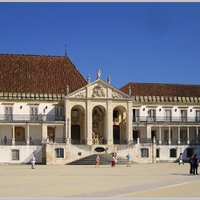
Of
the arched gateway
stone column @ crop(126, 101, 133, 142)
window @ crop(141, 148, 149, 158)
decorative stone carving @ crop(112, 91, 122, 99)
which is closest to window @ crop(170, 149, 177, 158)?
window @ crop(141, 148, 149, 158)

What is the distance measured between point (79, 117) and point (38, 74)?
24.9ft

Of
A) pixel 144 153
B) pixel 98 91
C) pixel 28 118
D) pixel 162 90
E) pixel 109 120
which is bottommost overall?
pixel 144 153

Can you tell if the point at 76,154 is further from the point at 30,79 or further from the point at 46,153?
the point at 30,79

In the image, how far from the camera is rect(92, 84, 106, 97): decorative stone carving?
60.5 meters

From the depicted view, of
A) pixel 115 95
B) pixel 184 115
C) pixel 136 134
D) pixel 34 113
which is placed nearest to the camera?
pixel 115 95

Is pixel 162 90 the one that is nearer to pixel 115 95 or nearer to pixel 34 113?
pixel 115 95

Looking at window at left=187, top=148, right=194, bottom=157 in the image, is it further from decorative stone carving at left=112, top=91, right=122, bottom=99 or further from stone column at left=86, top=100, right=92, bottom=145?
stone column at left=86, top=100, right=92, bottom=145

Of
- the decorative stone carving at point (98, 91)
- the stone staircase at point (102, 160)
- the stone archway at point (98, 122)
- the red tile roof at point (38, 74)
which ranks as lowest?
the stone staircase at point (102, 160)

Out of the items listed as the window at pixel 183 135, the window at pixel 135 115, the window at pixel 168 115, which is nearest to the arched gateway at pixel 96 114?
the window at pixel 135 115

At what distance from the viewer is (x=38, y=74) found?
210 feet

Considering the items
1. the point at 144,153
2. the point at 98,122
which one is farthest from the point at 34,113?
the point at 144,153

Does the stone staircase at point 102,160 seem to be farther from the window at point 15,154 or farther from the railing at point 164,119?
the railing at point 164,119

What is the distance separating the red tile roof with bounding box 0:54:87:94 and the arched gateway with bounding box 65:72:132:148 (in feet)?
10.9

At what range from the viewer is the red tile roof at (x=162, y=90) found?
67.5 m
